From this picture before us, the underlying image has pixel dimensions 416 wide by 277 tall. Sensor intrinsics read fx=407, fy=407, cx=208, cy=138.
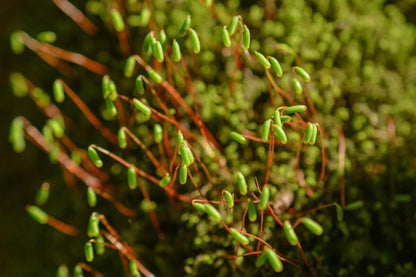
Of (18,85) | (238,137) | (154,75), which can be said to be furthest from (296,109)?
(18,85)

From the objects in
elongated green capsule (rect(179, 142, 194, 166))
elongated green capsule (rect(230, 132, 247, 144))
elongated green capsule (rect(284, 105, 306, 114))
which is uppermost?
elongated green capsule (rect(179, 142, 194, 166))

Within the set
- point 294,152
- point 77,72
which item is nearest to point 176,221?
point 294,152

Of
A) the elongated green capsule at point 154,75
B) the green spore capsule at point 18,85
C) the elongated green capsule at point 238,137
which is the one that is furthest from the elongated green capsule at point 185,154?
the green spore capsule at point 18,85

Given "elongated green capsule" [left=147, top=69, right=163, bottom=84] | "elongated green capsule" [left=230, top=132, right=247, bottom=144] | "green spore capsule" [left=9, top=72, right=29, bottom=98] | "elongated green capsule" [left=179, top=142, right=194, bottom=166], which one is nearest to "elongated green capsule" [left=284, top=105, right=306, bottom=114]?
"elongated green capsule" [left=230, top=132, right=247, bottom=144]

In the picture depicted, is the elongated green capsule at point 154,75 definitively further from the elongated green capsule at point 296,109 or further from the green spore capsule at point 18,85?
the green spore capsule at point 18,85

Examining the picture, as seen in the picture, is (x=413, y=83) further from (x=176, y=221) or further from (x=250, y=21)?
(x=176, y=221)

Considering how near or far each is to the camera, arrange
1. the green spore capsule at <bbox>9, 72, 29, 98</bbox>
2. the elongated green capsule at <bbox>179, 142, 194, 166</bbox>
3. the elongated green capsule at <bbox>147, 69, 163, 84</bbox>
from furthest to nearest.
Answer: the green spore capsule at <bbox>9, 72, 29, 98</bbox> < the elongated green capsule at <bbox>147, 69, 163, 84</bbox> < the elongated green capsule at <bbox>179, 142, 194, 166</bbox>

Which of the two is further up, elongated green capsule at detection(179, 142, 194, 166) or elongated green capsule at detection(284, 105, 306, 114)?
elongated green capsule at detection(179, 142, 194, 166)

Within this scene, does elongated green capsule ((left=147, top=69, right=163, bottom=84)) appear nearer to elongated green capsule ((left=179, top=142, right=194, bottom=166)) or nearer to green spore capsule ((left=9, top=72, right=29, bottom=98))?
elongated green capsule ((left=179, top=142, right=194, bottom=166))
